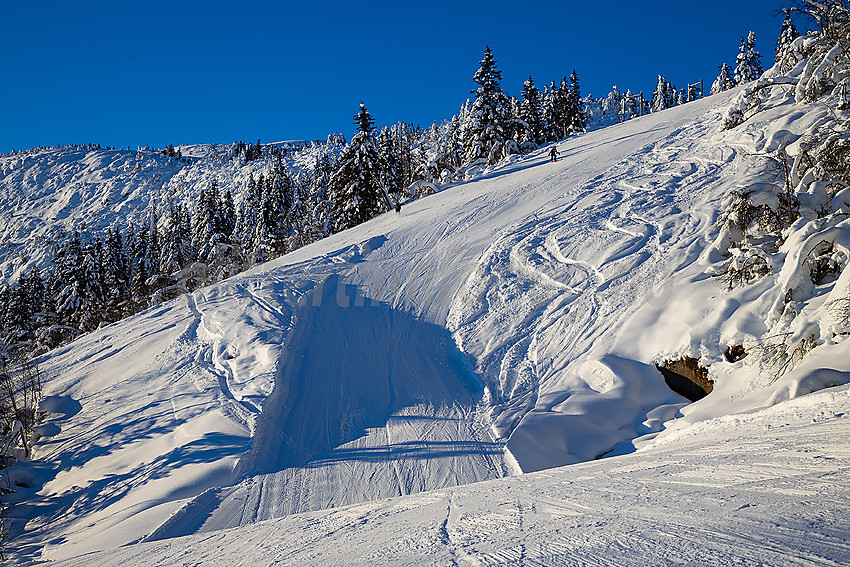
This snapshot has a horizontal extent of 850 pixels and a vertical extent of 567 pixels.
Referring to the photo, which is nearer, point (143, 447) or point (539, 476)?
point (539, 476)

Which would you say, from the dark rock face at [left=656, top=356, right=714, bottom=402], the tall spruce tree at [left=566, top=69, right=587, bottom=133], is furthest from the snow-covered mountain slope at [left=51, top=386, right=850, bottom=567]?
the tall spruce tree at [left=566, top=69, right=587, bottom=133]

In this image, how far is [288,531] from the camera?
148 inches

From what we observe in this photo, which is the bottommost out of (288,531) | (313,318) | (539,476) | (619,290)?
(539,476)

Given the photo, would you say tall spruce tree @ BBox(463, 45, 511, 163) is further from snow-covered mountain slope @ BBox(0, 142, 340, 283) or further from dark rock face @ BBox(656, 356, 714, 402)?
snow-covered mountain slope @ BBox(0, 142, 340, 283)

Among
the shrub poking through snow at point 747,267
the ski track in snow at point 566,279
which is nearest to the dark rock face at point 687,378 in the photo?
the ski track in snow at point 566,279

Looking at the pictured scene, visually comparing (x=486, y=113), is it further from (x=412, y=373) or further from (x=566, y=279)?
(x=412, y=373)

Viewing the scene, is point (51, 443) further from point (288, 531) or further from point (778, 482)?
point (778, 482)

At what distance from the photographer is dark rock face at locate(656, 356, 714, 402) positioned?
691cm

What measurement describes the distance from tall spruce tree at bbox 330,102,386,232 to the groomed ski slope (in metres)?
12.4

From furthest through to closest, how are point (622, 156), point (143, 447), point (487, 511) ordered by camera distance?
point (622, 156), point (143, 447), point (487, 511)

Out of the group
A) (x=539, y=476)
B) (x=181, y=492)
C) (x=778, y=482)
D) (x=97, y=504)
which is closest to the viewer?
(x=778, y=482)

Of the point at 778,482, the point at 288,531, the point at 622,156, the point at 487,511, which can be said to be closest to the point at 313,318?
the point at 288,531

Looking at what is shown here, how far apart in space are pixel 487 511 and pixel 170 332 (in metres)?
10.6

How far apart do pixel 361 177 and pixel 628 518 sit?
2558cm
